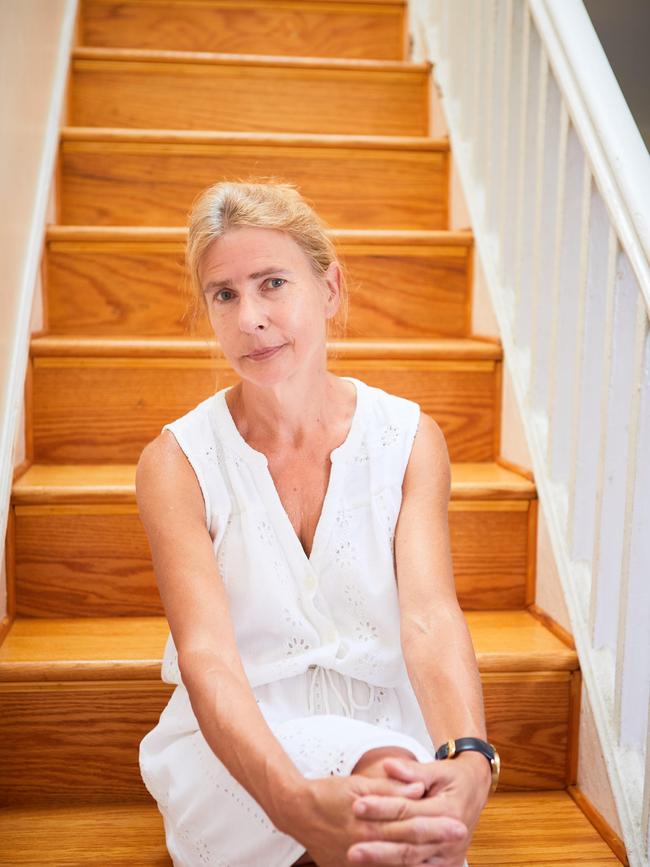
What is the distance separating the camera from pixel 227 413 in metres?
1.51

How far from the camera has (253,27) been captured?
3.02m

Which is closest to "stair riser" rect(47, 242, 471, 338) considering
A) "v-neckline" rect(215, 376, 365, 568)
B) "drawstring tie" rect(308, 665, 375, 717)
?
"v-neckline" rect(215, 376, 365, 568)

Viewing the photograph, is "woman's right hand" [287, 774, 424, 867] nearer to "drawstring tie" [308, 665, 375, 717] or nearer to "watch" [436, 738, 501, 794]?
"watch" [436, 738, 501, 794]

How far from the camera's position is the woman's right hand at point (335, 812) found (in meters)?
1.07

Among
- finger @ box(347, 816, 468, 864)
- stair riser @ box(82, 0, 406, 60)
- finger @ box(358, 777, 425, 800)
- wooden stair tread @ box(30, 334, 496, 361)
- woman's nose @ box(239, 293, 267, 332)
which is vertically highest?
stair riser @ box(82, 0, 406, 60)

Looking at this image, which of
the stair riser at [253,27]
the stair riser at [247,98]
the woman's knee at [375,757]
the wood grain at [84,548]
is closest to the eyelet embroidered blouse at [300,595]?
the woman's knee at [375,757]

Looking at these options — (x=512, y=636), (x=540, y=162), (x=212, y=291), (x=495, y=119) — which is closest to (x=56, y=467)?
(x=212, y=291)

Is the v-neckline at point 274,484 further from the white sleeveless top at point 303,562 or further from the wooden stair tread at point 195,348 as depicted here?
the wooden stair tread at point 195,348

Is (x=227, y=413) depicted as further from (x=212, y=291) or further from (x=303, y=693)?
(x=303, y=693)

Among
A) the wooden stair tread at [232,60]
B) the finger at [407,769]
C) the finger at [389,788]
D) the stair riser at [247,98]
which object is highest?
the wooden stair tread at [232,60]

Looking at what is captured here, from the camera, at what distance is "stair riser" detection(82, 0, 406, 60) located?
294 cm

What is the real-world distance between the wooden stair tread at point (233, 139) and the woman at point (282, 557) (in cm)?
114

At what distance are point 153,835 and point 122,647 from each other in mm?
307

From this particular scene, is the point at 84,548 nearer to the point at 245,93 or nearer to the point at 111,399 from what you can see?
the point at 111,399
